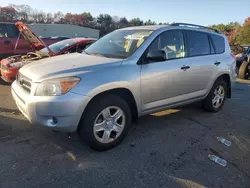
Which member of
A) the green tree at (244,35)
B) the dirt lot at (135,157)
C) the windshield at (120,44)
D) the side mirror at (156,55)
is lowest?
the dirt lot at (135,157)

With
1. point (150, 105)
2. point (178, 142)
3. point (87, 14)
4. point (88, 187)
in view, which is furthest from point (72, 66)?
point (87, 14)

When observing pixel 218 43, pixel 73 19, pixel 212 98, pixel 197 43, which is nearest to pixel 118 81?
pixel 197 43

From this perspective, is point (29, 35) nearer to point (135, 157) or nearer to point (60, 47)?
point (60, 47)

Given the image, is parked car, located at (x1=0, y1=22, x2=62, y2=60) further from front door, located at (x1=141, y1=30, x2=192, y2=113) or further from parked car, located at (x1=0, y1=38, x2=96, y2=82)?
front door, located at (x1=141, y1=30, x2=192, y2=113)

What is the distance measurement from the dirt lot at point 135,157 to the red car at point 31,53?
4.91 ft

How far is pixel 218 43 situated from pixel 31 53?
4.63 metres

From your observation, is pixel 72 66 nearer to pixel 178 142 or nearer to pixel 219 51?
pixel 178 142

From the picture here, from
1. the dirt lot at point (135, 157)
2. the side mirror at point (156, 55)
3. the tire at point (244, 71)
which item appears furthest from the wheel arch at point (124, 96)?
the tire at point (244, 71)

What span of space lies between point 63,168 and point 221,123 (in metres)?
3.11

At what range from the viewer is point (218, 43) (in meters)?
5.11

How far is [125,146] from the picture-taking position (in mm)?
3555

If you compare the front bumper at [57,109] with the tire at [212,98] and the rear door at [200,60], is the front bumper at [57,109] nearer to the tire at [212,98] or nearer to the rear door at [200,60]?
the rear door at [200,60]

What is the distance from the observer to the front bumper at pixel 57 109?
291cm

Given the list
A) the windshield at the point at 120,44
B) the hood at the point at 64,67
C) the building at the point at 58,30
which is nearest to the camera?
the hood at the point at 64,67
